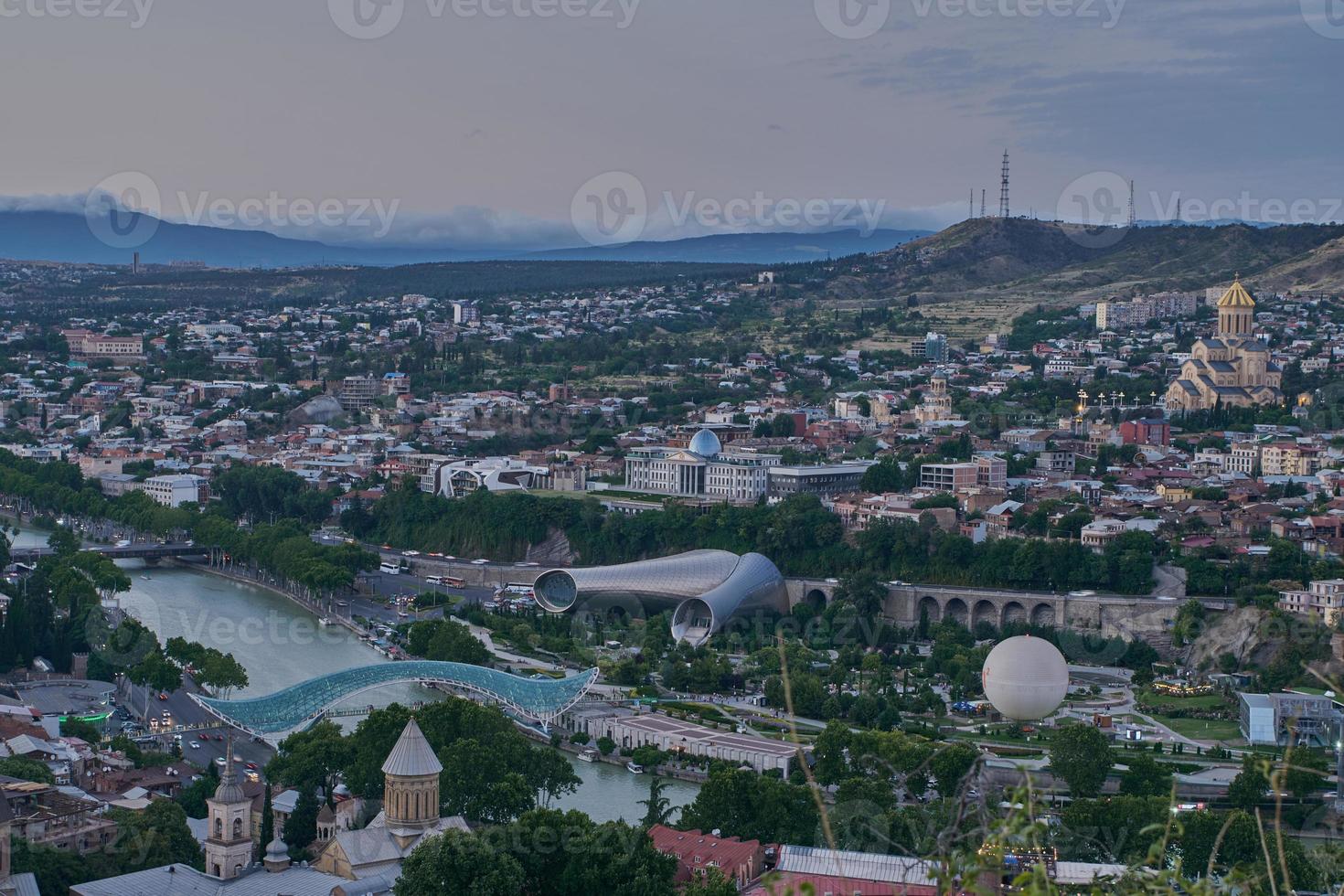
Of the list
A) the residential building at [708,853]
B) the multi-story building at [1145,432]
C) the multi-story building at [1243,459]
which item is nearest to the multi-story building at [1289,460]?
the multi-story building at [1243,459]

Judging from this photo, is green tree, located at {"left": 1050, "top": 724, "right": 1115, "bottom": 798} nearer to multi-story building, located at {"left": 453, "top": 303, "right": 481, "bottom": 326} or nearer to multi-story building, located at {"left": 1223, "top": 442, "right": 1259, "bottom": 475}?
multi-story building, located at {"left": 1223, "top": 442, "right": 1259, "bottom": 475}

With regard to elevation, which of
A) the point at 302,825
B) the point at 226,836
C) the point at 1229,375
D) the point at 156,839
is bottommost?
the point at 302,825

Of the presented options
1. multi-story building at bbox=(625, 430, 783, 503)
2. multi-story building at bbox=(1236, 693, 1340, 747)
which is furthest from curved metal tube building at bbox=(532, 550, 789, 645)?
multi-story building at bbox=(1236, 693, 1340, 747)

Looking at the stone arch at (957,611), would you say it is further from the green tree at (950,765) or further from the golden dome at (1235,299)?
the golden dome at (1235,299)

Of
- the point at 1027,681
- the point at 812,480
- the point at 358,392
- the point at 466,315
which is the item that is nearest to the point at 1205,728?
the point at 1027,681

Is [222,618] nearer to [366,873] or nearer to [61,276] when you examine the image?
[366,873]

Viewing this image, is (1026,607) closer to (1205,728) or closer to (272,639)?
(1205,728)
